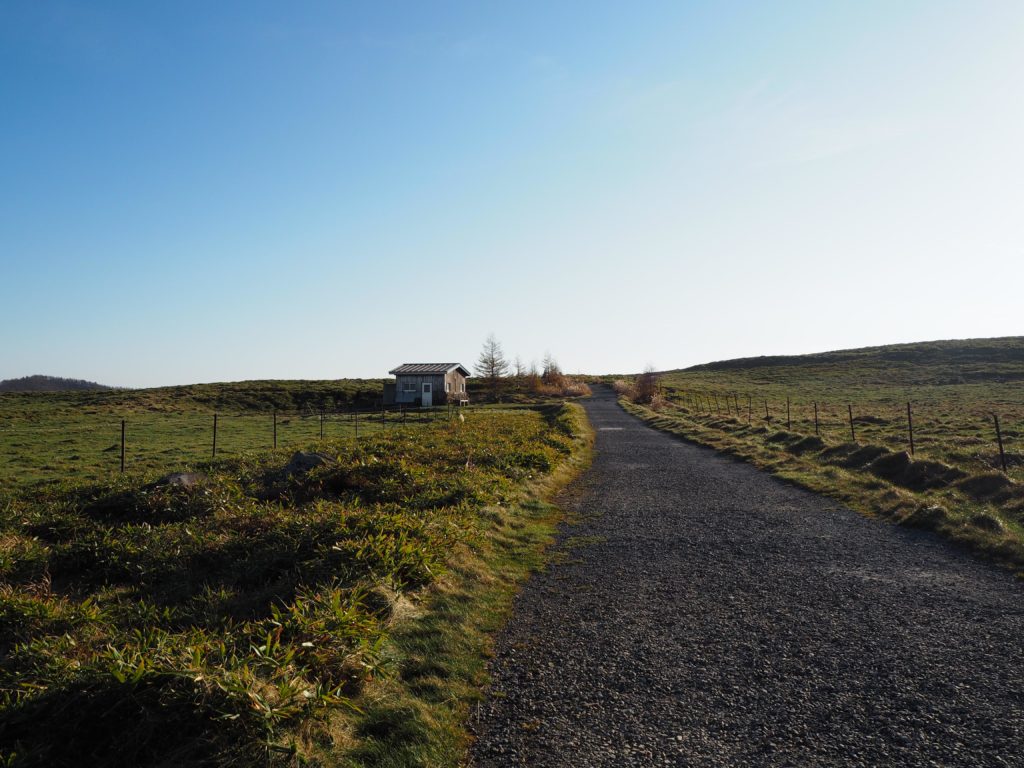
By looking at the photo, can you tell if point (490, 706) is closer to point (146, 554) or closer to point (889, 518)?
point (146, 554)

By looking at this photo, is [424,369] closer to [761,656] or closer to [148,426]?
[148,426]

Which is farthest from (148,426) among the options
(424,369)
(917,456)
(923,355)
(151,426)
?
(923,355)

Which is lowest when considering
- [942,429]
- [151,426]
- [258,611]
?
[942,429]

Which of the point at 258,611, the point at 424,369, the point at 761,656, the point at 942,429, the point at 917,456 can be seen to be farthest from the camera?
the point at 424,369

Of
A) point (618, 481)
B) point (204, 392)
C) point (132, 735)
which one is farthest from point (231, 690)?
point (204, 392)

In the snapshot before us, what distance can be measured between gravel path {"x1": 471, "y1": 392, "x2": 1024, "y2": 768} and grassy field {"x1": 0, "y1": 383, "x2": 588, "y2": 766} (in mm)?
568

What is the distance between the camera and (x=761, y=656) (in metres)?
5.10

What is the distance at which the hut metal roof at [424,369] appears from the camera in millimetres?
54531

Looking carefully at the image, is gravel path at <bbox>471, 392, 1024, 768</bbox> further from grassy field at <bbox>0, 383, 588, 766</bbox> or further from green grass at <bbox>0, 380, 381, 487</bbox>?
green grass at <bbox>0, 380, 381, 487</bbox>

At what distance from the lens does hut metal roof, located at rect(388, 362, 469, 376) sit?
54.5 metres

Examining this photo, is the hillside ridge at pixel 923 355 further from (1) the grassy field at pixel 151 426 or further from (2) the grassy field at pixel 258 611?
(2) the grassy field at pixel 258 611

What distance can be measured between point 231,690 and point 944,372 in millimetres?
86948

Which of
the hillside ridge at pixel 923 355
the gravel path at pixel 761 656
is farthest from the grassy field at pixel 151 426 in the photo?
the hillside ridge at pixel 923 355

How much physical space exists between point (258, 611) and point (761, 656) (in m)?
4.84
